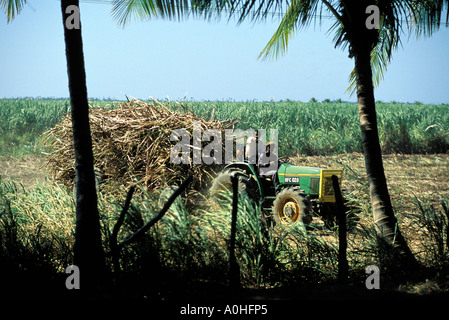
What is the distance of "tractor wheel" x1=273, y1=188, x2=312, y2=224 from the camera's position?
6180 millimetres

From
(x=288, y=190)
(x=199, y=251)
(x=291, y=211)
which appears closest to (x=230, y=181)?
(x=288, y=190)

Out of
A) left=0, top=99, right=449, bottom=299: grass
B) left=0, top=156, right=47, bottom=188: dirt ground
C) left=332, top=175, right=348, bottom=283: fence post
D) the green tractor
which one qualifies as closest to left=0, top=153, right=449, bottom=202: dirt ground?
left=0, top=156, right=47, bottom=188: dirt ground

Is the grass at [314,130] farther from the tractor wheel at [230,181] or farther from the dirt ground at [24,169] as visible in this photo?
the tractor wheel at [230,181]

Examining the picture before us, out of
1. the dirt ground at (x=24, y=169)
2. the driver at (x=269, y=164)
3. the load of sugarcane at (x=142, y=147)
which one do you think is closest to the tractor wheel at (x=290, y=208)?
the driver at (x=269, y=164)

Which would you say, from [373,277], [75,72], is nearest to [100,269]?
[75,72]

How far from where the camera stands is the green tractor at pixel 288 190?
6246 mm

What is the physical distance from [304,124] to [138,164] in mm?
12108

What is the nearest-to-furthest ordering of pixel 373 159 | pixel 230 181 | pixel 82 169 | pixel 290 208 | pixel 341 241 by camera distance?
pixel 82 169
pixel 341 241
pixel 373 159
pixel 290 208
pixel 230 181

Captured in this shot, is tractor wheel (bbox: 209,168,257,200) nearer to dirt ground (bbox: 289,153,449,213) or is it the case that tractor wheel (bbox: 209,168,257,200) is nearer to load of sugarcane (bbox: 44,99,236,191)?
load of sugarcane (bbox: 44,99,236,191)

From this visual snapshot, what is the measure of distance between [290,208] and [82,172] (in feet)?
11.0

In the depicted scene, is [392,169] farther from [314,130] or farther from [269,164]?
[269,164]

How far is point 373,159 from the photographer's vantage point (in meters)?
4.83

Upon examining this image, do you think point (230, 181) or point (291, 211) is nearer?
point (291, 211)

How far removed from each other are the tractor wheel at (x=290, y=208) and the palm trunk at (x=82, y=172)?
120 inches
